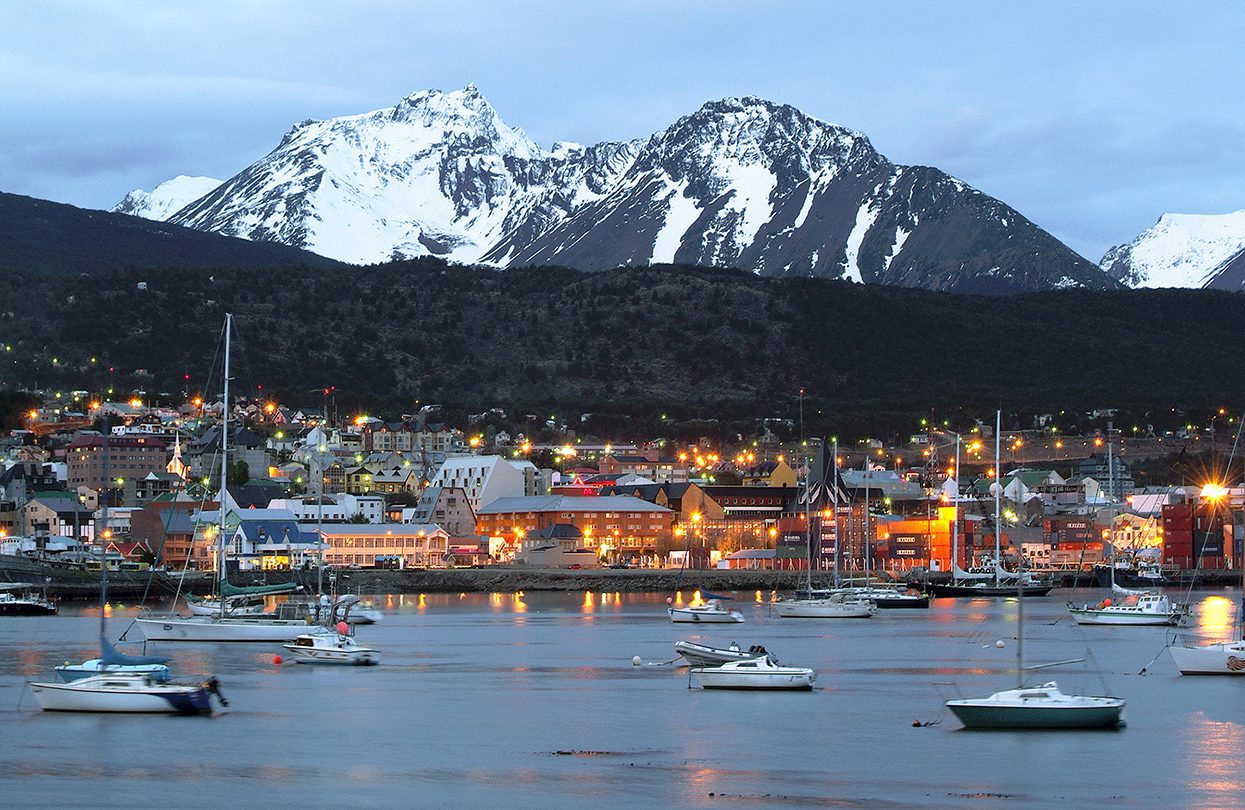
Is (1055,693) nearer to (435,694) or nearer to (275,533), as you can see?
(435,694)

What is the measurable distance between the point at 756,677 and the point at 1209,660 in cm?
1452

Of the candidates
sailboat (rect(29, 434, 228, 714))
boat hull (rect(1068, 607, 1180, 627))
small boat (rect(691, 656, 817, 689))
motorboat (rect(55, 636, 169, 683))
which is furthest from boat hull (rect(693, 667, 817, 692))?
boat hull (rect(1068, 607, 1180, 627))

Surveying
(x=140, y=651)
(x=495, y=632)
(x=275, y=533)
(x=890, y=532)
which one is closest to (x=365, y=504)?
(x=275, y=533)

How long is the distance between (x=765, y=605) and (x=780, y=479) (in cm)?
6378

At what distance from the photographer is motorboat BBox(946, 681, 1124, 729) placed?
42531 mm

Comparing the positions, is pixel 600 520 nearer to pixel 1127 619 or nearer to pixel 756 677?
pixel 1127 619

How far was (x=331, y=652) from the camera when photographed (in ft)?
209

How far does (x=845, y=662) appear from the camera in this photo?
65375mm

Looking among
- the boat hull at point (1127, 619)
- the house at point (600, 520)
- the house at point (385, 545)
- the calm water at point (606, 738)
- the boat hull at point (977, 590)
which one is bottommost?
the calm water at point (606, 738)

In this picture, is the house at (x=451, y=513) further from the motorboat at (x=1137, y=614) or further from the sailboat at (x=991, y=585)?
the motorboat at (x=1137, y=614)

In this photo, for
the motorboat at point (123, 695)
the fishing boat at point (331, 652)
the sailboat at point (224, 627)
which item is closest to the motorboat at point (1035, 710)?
the motorboat at point (123, 695)

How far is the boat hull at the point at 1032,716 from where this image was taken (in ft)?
140

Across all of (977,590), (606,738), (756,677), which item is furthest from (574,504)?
(606,738)

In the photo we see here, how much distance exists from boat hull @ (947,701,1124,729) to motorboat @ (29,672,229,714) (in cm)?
1804
